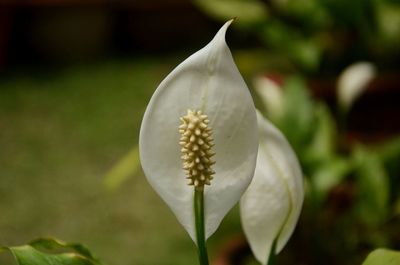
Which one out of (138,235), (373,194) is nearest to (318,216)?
(373,194)

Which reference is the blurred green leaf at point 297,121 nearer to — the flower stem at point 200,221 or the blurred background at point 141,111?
the blurred background at point 141,111

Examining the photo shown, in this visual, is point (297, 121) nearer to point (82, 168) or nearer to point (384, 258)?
point (384, 258)

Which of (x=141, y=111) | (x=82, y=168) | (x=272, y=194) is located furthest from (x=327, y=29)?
(x=272, y=194)

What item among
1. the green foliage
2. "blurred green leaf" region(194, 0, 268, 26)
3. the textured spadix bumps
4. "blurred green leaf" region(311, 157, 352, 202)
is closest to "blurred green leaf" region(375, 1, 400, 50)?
the green foliage

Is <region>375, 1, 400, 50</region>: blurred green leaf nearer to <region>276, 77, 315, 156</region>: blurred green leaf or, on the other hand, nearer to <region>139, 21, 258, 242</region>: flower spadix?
<region>276, 77, 315, 156</region>: blurred green leaf

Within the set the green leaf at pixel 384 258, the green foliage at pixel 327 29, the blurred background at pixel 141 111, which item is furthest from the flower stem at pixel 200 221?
the green foliage at pixel 327 29

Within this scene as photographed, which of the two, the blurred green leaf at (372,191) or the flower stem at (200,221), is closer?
the flower stem at (200,221)
